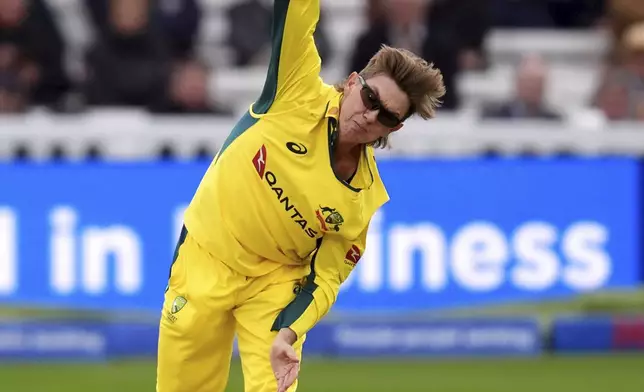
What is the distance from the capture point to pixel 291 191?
527cm

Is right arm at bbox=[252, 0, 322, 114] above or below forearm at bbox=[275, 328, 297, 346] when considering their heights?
above

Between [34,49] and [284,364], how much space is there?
7.65m

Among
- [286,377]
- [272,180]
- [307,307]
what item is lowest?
[286,377]

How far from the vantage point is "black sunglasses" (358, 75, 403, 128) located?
5.00 metres

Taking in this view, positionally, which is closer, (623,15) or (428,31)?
(428,31)

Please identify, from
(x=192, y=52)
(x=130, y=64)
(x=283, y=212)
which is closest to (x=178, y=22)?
(x=192, y=52)

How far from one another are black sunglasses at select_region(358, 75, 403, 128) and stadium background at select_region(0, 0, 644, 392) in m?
4.05

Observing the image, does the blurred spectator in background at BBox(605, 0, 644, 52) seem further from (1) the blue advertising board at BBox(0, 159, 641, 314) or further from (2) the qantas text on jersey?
(2) the qantas text on jersey

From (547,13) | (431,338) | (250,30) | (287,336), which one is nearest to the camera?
(287,336)

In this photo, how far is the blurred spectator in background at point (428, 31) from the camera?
11680 mm

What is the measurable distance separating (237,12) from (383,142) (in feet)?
24.9

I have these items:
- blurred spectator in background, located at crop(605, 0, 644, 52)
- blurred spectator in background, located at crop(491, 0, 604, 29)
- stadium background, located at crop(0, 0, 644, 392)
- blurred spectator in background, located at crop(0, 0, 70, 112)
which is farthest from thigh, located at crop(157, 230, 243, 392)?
blurred spectator in background, located at crop(491, 0, 604, 29)

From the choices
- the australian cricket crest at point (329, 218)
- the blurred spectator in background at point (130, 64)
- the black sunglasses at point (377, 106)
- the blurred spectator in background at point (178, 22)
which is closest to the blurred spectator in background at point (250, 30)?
the blurred spectator in background at point (178, 22)

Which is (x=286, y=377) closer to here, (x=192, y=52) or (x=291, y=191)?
(x=291, y=191)
